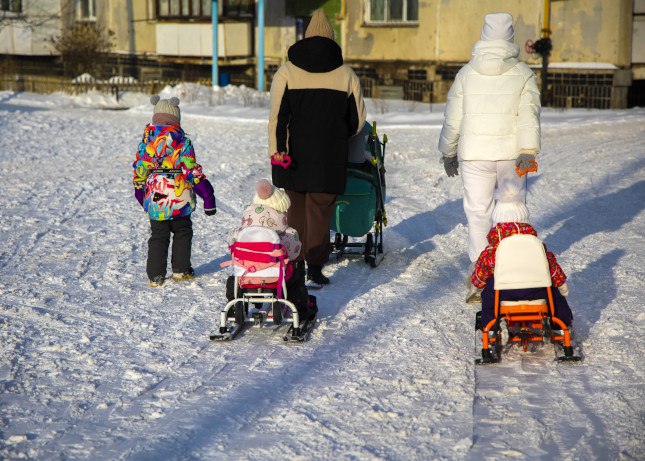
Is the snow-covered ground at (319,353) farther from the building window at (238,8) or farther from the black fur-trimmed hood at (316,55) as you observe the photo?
the building window at (238,8)

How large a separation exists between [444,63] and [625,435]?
20.3 meters

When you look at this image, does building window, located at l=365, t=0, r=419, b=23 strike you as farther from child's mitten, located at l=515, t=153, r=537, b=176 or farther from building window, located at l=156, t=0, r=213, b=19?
child's mitten, located at l=515, t=153, r=537, b=176

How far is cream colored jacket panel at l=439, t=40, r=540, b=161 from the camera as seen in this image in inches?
279

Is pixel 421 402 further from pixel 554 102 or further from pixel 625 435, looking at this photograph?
pixel 554 102

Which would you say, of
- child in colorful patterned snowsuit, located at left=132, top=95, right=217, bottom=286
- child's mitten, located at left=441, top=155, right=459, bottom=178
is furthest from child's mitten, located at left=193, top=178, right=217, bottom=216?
child's mitten, located at left=441, top=155, right=459, bottom=178

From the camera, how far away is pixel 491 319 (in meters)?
5.84

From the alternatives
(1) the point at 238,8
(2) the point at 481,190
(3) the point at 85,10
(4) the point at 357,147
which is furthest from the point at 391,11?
(2) the point at 481,190

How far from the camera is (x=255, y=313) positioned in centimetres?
647

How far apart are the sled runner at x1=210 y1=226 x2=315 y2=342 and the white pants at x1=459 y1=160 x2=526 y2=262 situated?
5.51ft

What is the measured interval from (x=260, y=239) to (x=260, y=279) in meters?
0.26

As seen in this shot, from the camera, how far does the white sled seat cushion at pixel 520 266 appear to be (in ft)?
19.0

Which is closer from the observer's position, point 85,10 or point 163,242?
point 163,242

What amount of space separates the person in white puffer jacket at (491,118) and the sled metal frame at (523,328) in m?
1.31

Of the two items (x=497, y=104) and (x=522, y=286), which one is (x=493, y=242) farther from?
(x=497, y=104)
